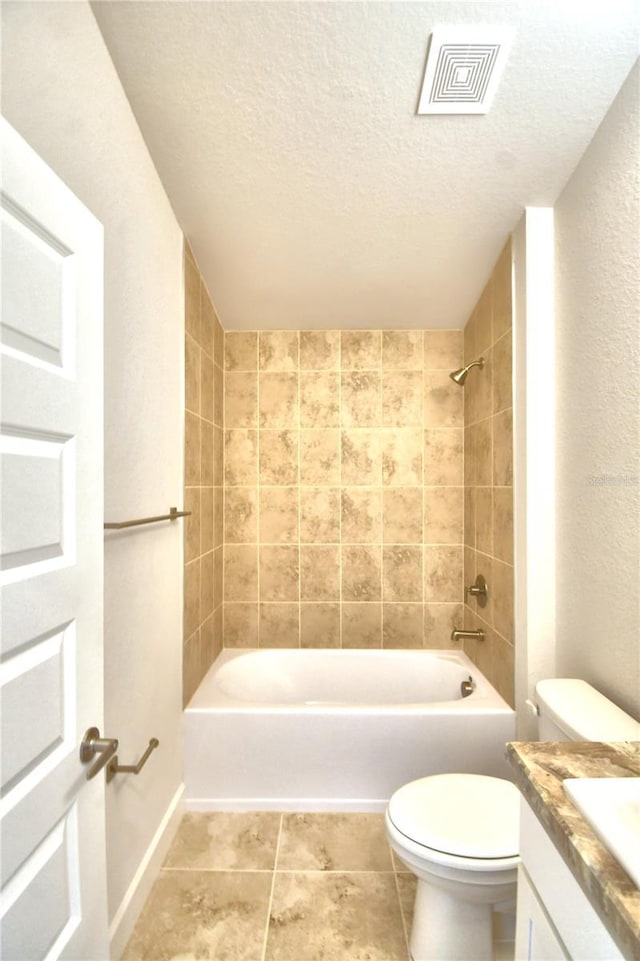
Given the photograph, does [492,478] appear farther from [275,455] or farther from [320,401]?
[275,455]

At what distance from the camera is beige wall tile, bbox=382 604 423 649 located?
2.73 metres

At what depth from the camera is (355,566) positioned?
277cm

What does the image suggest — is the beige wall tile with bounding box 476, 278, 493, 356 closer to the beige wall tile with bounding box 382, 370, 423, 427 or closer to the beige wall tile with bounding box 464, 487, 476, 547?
the beige wall tile with bounding box 382, 370, 423, 427

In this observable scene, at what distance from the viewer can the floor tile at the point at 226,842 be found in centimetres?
163

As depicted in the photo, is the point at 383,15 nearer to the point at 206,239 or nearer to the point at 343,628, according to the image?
the point at 206,239

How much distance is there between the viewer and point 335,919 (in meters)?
1.41

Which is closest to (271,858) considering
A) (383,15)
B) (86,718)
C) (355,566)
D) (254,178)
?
(86,718)

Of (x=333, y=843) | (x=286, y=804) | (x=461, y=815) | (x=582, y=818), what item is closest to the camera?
(x=582, y=818)

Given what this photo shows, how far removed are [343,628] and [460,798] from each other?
1.41m

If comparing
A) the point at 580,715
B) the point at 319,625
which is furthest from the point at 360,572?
the point at 580,715

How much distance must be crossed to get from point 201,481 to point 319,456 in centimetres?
80

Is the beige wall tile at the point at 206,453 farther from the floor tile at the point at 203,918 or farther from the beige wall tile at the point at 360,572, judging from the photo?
the floor tile at the point at 203,918

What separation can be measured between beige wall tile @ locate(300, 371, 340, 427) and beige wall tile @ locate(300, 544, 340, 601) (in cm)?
74

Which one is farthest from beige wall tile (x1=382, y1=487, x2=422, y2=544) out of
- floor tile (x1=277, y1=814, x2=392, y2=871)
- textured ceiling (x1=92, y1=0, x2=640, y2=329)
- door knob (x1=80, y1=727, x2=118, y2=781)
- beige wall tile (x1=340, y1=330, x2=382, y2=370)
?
door knob (x1=80, y1=727, x2=118, y2=781)
